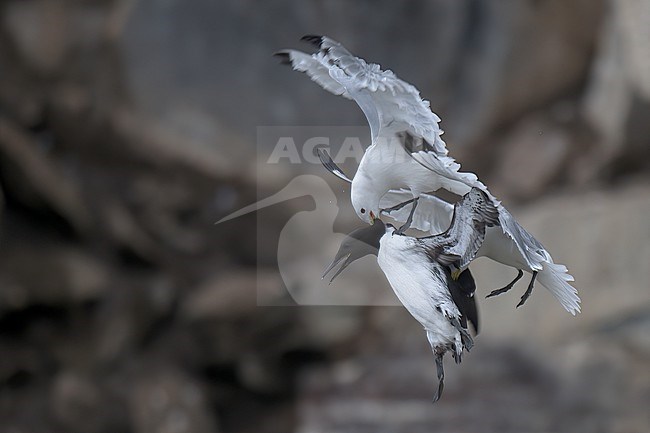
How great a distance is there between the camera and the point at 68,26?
0.85 meters

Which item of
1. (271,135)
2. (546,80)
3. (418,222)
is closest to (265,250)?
(271,135)

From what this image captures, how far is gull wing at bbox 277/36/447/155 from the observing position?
7.0 inches

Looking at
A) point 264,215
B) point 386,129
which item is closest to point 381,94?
point 386,129

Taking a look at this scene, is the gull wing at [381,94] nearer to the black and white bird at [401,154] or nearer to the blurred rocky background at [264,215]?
the black and white bird at [401,154]

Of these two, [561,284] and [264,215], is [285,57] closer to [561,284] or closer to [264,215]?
[561,284]

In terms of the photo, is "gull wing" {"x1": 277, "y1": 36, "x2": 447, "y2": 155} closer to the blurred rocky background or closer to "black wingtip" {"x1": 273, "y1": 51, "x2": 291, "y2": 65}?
"black wingtip" {"x1": 273, "y1": 51, "x2": 291, "y2": 65}

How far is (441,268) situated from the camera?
18 cm

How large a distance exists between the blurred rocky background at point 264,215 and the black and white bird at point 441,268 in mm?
587

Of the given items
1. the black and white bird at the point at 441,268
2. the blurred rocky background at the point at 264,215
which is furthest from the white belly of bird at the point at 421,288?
the blurred rocky background at the point at 264,215

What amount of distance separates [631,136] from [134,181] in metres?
0.54

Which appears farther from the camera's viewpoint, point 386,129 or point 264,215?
point 264,215

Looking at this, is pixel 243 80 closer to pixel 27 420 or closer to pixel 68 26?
pixel 68 26

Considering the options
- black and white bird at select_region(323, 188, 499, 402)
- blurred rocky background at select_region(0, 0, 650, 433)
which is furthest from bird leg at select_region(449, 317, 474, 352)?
blurred rocky background at select_region(0, 0, 650, 433)

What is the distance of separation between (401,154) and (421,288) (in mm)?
31
